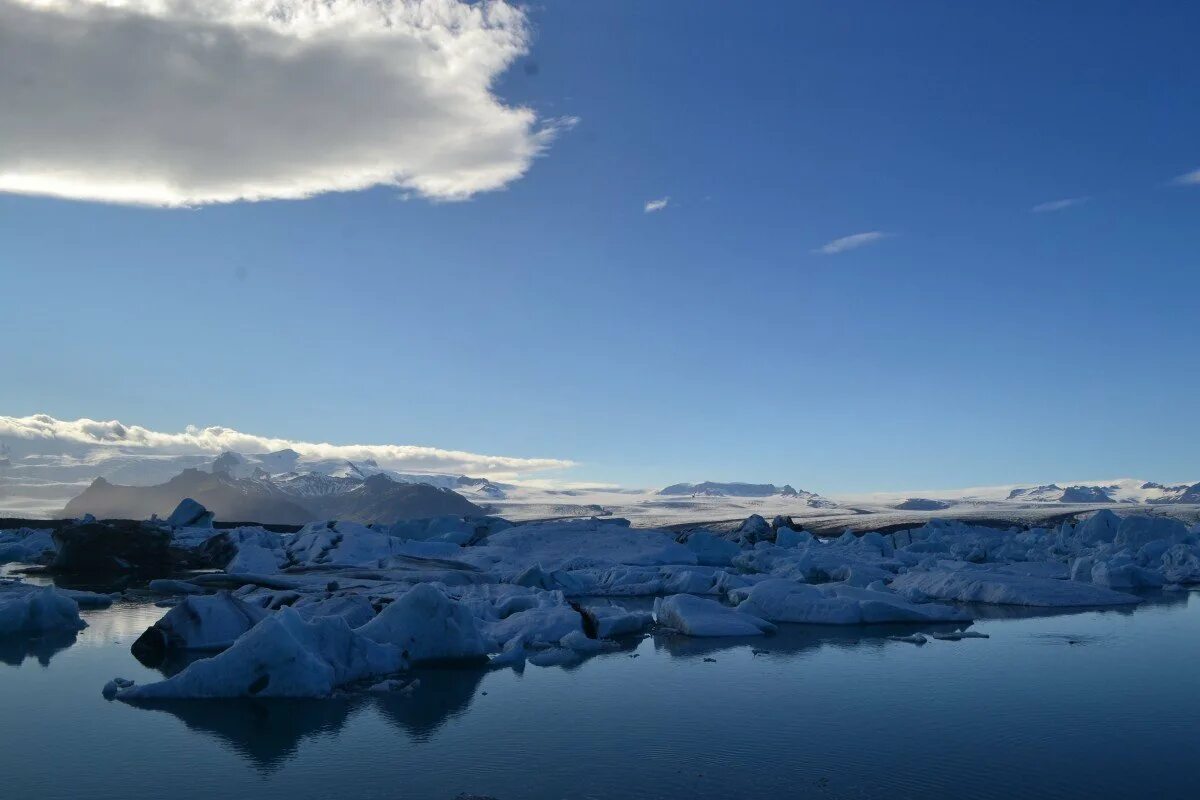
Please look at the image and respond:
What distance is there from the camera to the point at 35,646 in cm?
1666

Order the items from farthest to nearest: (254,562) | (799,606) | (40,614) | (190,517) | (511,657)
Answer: (190,517) < (254,562) < (799,606) < (40,614) < (511,657)

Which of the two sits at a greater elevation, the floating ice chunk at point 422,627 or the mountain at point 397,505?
the floating ice chunk at point 422,627

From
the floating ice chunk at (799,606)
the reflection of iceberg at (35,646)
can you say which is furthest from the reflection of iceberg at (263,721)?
the floating ice chunk at (799,606)

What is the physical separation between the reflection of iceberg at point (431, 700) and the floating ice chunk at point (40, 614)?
920 cm

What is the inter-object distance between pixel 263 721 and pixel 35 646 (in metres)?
8.92

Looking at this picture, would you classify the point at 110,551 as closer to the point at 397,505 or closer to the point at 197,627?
the point at 197,627

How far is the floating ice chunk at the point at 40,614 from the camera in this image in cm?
1767

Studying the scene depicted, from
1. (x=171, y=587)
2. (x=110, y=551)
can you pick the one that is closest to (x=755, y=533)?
(x=171, y=587)

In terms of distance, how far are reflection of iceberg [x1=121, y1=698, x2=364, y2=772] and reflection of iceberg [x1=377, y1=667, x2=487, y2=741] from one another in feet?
1.85

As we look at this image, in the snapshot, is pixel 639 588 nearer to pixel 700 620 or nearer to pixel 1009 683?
pixel 700 620

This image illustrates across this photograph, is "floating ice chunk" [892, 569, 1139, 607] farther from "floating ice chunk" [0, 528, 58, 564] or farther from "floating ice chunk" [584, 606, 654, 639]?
"floating ice chunk" [0, 528, 58, 564]

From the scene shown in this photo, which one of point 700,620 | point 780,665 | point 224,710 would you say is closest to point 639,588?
point 700,620

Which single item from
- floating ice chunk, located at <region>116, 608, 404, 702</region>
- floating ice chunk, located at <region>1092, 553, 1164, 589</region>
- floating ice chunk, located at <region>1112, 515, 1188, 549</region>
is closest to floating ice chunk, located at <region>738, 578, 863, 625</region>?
floating ice chunk, located at <region>1092, 553, 1164, 589</region>

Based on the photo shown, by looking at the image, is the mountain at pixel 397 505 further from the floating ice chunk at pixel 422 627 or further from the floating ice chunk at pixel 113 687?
the floating ice chunk at pixel 113 687
